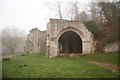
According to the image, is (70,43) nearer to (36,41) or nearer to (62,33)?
(36,41)

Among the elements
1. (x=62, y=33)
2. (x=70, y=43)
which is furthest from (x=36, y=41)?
(x=62, y=33)

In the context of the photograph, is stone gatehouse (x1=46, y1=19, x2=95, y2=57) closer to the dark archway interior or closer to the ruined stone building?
the dark archway interior

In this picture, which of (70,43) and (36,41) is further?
(36,41)

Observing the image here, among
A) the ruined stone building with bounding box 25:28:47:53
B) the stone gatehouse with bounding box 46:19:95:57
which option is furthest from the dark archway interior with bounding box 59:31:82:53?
the stone gatehouse with bounding box 46:19:95:57

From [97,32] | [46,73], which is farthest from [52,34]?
[46,73]

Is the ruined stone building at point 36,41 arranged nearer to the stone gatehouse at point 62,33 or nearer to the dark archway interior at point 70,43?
the dark archway interior at point 70,43

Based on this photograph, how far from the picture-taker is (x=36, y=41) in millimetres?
33906

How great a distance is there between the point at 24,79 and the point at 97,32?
15.5m

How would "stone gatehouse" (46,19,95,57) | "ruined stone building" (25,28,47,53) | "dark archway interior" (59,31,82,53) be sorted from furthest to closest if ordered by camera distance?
1. "ruined stone building" (25,28,47,53)
2. "dark archway interior" (59,31,82,53)
3. "stone gatehouse" (46,19,95,57)

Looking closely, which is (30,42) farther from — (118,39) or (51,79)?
(51,79)

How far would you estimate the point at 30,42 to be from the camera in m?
35.2

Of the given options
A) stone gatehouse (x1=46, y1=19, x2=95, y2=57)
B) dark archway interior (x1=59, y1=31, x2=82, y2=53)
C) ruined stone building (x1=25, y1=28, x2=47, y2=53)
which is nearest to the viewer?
stone gatehouse (x1=46, y1=19, x2=95, y2=57)

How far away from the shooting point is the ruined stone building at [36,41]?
33.4 m

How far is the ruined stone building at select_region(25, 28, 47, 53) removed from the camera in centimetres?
3341
